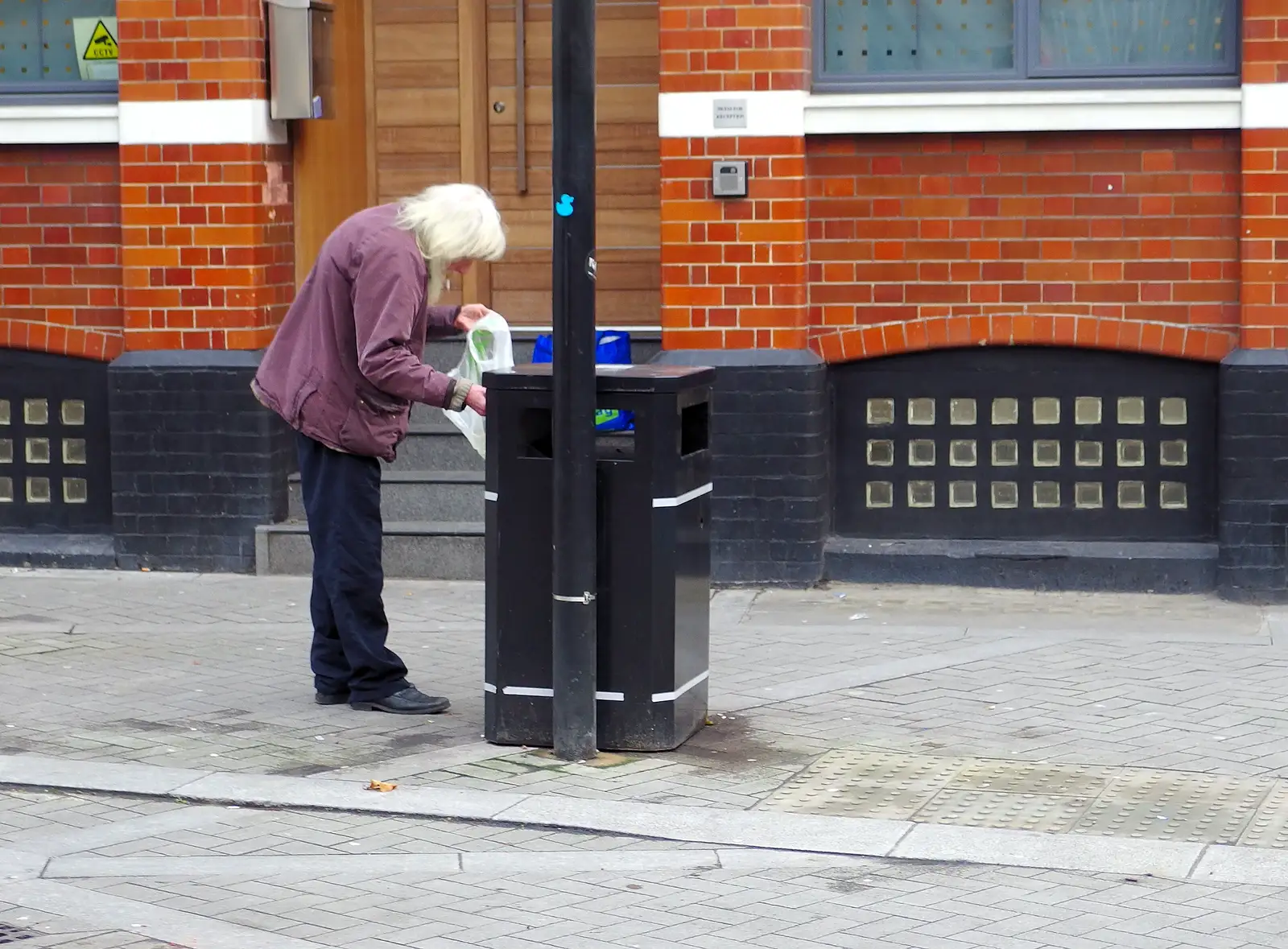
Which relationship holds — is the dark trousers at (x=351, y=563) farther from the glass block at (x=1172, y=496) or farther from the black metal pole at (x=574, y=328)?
the glass block at (x=1172, y=496)

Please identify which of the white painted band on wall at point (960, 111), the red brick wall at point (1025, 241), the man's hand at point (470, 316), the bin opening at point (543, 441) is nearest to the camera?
the bin opening at point (543, 441)

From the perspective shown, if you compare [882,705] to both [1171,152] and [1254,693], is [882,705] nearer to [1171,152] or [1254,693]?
[1254,693]

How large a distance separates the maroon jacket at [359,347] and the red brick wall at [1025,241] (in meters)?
2.97

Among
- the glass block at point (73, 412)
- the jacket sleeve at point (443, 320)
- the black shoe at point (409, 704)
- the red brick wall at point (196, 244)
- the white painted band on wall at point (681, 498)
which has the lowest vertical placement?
the black shoe at point (409, 704)

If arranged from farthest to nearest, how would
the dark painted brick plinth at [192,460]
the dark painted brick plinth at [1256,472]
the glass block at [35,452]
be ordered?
the glass block at [35,452], the dark painted brick plinth at [192,460], the dark painted brick plinth at [1256,472]

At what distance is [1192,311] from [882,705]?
10.1 ft

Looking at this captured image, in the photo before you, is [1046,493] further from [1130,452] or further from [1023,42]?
[1023,42]

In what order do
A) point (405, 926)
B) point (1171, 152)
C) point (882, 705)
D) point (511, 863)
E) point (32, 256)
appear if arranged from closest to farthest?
point (405, 926) → point (511, 863) → point (882, 705) → point (1171, 152) → point (32, 256)

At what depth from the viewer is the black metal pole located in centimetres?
621

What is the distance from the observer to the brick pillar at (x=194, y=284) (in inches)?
387

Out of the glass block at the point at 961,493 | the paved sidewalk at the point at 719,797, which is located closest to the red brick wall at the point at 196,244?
the paved sidewalk at the point at 719,797

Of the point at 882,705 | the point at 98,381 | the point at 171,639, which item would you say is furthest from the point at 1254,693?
the point at 98,381

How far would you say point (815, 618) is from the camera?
889 cm

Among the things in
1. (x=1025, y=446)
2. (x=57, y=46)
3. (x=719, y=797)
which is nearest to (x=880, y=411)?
(x=1025, y=446)
